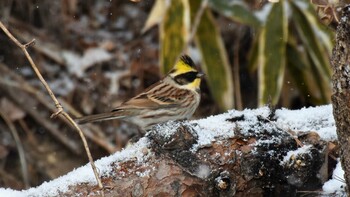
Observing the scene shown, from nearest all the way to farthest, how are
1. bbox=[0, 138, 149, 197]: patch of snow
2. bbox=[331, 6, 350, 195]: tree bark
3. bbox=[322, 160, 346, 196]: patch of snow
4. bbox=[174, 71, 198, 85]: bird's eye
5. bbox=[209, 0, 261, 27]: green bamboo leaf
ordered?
bbox=[331, 6, 350, 195]: tree bark, bbox=[0, 138, 149, 197]: patch of snow, bbox=[322, 160, 346, 196]: patch of snow, bbox=[174, 71, 198, 85]: bird's eye, bbox=[209, 0, 261, 27]: green bamboo leaf

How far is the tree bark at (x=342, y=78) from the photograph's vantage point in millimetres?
2203

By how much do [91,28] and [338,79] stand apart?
13.0 feet

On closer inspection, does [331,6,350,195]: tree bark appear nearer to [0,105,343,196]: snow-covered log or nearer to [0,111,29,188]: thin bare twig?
[0,105,343,196]: snow-covered log

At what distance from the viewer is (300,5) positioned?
5.14 metres

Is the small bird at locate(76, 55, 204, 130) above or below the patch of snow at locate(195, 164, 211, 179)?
above

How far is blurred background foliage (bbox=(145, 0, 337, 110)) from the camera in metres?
5.03

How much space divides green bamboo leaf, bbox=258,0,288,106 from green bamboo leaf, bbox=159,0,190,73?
534 millimetres

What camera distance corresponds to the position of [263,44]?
5.11 metres

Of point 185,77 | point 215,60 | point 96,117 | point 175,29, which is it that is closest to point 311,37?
point 215,60

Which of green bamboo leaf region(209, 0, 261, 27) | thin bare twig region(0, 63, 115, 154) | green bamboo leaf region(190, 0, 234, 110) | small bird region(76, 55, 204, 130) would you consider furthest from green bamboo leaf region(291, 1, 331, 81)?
thin bare twig region(0, 63, 115, 154)

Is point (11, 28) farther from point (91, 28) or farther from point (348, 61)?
point (348, 61)

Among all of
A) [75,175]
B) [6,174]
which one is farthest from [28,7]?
[75,175]

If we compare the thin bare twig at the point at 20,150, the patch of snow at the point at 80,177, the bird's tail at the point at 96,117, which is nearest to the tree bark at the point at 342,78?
the patch of snow at the point at 80,177

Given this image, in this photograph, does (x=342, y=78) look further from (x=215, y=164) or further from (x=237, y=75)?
(x=237, y=75)
